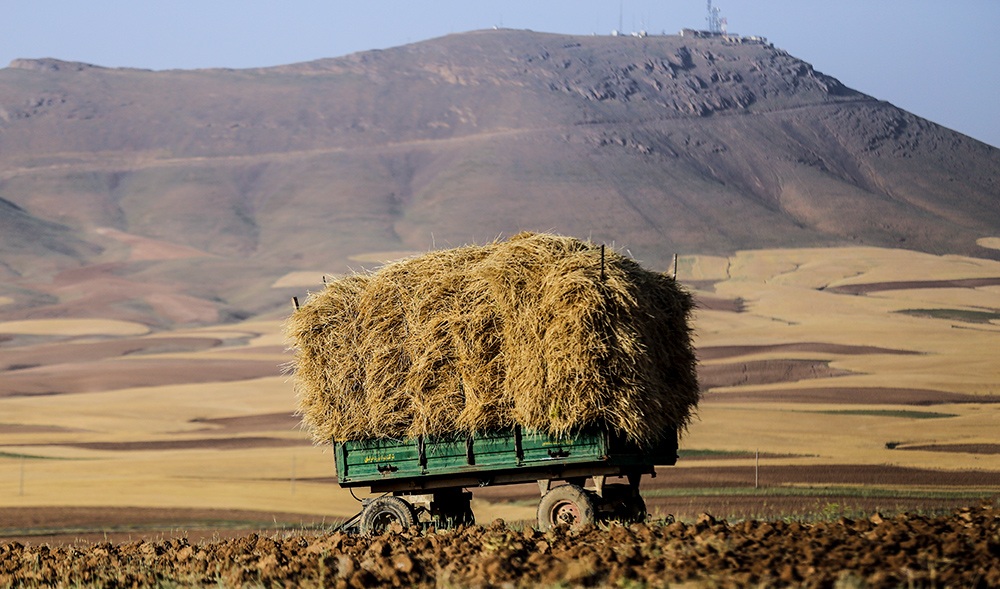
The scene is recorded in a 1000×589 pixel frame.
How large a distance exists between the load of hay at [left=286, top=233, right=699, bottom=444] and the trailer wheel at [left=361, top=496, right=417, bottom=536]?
83 centimetres

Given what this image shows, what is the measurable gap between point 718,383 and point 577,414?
52.9 meters

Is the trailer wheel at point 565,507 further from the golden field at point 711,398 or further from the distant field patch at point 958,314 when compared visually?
the distant field patch at point 958,314

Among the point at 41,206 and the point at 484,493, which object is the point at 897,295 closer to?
the point at 484,493

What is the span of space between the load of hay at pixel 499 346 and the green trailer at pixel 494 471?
0.20 metres

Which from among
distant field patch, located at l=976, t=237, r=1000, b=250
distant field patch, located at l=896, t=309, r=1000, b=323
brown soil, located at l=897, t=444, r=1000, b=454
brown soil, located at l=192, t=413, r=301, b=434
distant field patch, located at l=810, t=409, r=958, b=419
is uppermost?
distant field patch, located at l=976, t=237, r=1000, b=250

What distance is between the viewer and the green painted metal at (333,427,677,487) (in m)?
12.2

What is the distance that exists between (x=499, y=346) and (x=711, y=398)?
1764 inches

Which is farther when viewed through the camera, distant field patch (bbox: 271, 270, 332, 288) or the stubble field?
distant field patch (bbox: 271, 270, 332, 288)

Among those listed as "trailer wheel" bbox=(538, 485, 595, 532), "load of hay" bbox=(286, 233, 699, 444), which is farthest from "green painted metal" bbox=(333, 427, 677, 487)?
"trailer wheel" bbox=(538, 485, 595, 532)

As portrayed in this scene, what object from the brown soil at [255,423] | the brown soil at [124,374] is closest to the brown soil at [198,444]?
the brown soil at [255,423]

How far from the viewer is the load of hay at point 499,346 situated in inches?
468

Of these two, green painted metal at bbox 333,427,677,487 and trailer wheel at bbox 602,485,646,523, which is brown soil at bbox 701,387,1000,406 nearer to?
trailer wheel at bbox 602,485,646,523

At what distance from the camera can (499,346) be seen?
1266 centimetres

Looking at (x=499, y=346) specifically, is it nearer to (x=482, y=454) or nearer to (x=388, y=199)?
(x=482, y=454)
